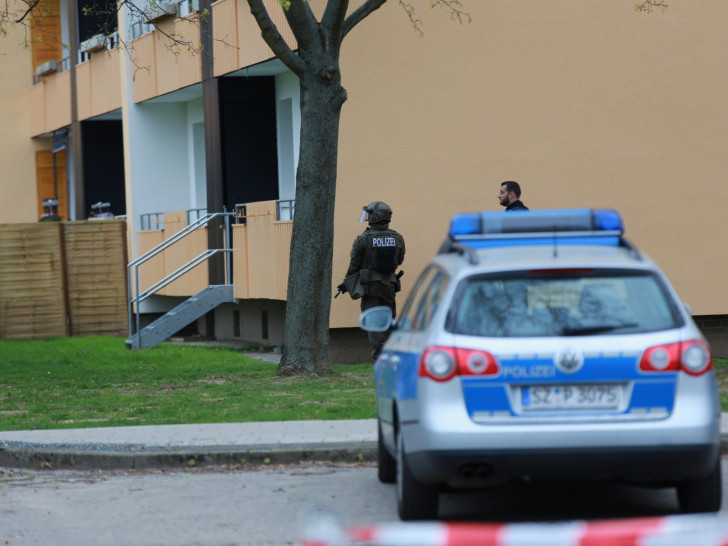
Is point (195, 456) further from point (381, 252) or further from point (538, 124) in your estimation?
point (538, 124)

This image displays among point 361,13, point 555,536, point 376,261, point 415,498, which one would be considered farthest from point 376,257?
point 555,536

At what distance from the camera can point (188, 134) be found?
26.4 m

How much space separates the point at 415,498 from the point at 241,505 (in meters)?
1.62

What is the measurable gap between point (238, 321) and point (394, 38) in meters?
7.70

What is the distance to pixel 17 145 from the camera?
34094 millimetres

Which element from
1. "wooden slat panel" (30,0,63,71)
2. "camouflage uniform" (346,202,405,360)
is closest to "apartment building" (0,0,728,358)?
"camouflage uniform" (346,202,405,360)

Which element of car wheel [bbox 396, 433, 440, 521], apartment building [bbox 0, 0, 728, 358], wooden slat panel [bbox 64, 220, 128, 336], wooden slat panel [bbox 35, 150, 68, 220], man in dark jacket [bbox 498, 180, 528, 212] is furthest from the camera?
wooden slat panel [bbox 35, 150, 68, 220]

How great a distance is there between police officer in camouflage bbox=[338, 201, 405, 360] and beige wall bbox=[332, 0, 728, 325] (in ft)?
8.37

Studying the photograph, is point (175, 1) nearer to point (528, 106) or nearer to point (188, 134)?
point (188, 134)

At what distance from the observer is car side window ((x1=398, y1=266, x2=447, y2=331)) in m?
7.15

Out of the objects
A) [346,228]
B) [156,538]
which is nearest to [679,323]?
[156,538]

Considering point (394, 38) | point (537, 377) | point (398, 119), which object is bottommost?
point (537, 377)

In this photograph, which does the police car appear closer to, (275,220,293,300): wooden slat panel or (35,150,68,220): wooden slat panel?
(275,220,293,300): wooden slat panel

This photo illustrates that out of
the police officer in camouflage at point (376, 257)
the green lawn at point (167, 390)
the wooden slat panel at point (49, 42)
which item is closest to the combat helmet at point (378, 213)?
the police officer in camouflage at point (376, 257)
